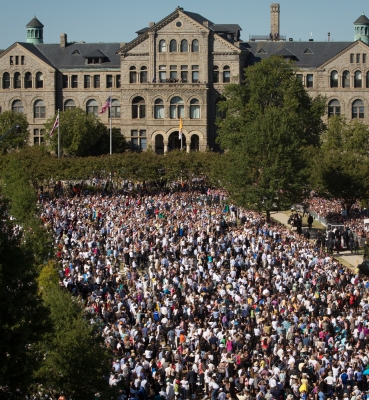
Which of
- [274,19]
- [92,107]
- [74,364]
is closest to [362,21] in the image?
[274,19]

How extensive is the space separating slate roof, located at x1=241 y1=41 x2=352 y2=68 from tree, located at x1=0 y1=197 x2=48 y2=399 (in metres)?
78.5

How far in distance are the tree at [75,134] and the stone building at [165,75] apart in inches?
286

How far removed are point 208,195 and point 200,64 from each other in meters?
29.9

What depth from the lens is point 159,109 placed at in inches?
3905

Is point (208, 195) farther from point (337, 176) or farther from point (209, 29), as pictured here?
point (209, 29)

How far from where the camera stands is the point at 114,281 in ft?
146

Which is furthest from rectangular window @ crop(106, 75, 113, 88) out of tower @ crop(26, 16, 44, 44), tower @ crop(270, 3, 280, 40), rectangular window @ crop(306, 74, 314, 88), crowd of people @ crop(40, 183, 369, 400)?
crowd of people @ crop(40, 183, 369, 400)

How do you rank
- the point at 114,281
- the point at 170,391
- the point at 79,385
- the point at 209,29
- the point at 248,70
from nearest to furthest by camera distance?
the point at 79,385 → the point at 170,391 → the point at 114,281 → the point at 248,70 → the point at 209,29

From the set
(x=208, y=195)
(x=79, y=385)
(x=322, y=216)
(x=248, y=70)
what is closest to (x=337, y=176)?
(x=322, y=216)

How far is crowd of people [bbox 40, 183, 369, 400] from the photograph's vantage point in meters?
31.9

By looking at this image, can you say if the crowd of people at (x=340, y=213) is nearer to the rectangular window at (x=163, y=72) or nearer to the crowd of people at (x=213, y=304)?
the crowd of people at (x=213, y=304)

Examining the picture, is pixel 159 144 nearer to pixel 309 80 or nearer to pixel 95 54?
pixel 95 54

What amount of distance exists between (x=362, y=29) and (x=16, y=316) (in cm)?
9194

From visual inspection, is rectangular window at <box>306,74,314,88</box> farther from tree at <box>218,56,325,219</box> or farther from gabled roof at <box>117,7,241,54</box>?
tree at <box>218,56,325,219</box>
